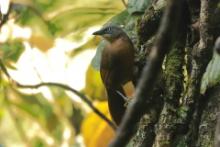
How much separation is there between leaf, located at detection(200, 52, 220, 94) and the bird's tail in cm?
28

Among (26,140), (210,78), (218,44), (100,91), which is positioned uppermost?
(218,44)

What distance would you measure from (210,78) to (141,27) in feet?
0.97

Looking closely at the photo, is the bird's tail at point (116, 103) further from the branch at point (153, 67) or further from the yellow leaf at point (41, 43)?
the yellow leaf at point (41, 43)

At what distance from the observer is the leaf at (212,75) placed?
101 centimetres

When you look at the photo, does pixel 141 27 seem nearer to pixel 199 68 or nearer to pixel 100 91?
pixel 199 68

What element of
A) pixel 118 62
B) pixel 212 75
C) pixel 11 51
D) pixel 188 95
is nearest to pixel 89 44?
pixel 11 51

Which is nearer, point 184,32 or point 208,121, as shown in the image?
point 208,121

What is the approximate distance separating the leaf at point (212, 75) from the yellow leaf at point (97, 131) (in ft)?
2.66

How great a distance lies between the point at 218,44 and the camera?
2.21 ft

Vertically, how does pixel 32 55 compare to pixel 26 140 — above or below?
above

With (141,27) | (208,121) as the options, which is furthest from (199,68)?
(141,27)

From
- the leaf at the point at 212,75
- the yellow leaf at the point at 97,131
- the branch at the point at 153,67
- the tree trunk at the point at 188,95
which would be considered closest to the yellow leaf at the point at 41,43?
the yellow leaf at the point at 97,131

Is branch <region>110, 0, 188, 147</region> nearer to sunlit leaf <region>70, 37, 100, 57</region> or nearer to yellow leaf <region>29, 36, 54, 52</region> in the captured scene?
sunlit leaf <region>70, 37, 100, 57</region>

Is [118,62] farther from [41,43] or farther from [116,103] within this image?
[41,43]
